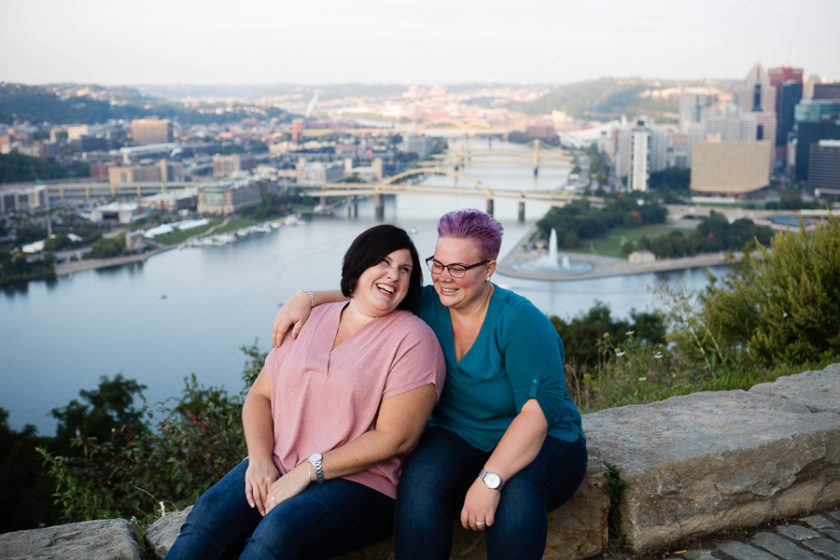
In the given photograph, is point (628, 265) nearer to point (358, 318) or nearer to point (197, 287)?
point (197, 287)

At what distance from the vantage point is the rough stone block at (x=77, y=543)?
0.81 meters

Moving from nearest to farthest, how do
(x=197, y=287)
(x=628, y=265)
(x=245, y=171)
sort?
(x=197, y=287)
(x=628, y=265)
(x=245, y=171)

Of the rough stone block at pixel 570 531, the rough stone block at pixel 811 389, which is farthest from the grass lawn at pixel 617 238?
the rough stone block at pixel 570 531

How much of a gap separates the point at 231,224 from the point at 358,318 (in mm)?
19520

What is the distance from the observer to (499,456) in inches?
29.9

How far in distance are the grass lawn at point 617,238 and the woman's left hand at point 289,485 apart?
1541 cm

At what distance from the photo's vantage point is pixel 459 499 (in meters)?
0.78

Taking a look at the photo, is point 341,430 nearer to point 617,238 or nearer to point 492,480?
point 492,480

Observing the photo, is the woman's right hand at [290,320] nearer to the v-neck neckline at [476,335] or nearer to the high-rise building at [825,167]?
the v-neck neckline at [476,335]

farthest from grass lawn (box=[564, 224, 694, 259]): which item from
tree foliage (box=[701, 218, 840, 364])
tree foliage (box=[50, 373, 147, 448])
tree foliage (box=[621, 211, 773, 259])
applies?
tree foliage (box=[701, 218, 840, 364])

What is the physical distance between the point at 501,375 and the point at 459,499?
5.1 inches

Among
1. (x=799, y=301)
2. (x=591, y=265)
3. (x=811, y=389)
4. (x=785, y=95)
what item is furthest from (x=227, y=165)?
(x=811, y=389)

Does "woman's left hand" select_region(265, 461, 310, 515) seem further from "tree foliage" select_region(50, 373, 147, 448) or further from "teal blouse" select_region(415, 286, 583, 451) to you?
"tree foliage" select_region(50, 373, 147, 448)

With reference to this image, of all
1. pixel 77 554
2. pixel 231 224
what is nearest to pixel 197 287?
pixel 231 224
